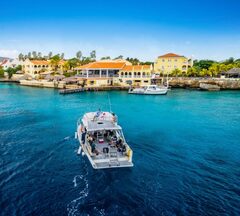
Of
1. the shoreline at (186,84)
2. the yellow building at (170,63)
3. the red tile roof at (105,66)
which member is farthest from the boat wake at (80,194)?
the yellow building at (170,63)

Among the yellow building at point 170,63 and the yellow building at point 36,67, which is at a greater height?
the yellow building at point 170,63

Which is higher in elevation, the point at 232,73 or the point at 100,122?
the point at 232,73

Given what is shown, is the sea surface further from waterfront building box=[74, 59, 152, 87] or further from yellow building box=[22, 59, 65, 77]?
yellow building box=[22, 59, 65, 77]

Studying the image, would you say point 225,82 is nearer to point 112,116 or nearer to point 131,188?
point 112,116

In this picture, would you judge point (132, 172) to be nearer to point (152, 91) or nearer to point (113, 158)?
point (113, 158)

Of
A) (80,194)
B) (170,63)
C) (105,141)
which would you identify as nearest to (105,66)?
(170,63)

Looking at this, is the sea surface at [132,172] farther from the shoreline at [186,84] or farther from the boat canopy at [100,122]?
the shoreline at [186,84]

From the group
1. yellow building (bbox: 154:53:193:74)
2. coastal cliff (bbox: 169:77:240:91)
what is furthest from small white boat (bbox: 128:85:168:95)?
yellow building (bbox: 154:53:193:74)
